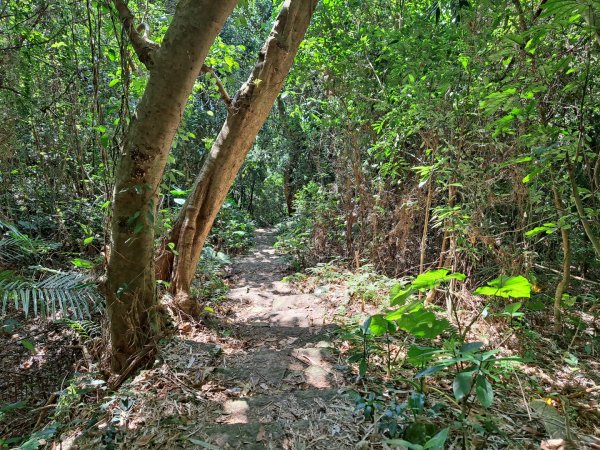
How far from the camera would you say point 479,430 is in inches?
62.3

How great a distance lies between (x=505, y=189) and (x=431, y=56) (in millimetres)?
1528

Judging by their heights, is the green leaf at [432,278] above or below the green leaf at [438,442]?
above

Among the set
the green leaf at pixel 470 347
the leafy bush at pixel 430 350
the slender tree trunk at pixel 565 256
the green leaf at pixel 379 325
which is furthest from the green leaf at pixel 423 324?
the slender tree trunk at pixel 565 256

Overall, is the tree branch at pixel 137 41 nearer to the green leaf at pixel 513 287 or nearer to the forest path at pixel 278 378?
the forest path at pixel 278 378

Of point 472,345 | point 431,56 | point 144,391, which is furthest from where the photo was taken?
point 431,56

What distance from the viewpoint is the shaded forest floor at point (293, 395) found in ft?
5.63

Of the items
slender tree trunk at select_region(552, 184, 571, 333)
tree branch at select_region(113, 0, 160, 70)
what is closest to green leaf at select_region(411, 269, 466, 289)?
slender tree trunk at select_region(552, 184, 571, 333)

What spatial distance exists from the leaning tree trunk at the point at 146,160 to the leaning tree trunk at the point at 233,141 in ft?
2.43

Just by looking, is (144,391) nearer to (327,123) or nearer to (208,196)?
(208,196)

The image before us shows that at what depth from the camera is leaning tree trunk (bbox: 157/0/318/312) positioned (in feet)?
10.3

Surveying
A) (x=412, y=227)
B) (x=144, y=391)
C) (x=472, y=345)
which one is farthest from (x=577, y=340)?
(x=144, y=391)

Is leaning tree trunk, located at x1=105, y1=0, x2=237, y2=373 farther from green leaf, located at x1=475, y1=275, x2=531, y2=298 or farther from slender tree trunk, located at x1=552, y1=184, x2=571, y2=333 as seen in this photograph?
slender tree trunk, located at x1=552, y1=184, x2=571, y2=333

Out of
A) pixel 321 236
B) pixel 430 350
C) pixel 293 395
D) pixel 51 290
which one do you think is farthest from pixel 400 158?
pixel 51 290

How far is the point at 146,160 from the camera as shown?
2.20 metres
